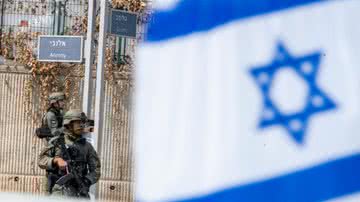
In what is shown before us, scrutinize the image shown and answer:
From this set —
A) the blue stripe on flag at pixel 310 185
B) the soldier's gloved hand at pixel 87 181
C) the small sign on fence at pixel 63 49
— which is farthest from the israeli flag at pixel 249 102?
the small sign on fence at pixel 63 49

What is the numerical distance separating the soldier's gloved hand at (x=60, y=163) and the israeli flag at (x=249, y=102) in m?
5.40

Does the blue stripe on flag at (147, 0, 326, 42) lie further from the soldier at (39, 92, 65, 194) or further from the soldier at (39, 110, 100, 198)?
the soldier at (39, 92, 65, 194)

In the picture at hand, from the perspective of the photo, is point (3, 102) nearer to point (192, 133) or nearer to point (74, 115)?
point (74, 115)

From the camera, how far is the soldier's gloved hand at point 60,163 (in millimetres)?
6910

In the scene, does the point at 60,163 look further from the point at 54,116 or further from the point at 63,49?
the point at 63,49

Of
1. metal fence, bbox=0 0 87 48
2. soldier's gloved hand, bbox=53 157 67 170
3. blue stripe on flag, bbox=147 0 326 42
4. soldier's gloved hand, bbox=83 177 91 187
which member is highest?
metal fence, bbox=0 0 87 48

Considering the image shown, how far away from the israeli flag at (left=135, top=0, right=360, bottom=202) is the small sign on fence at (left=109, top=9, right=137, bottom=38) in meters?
7.95

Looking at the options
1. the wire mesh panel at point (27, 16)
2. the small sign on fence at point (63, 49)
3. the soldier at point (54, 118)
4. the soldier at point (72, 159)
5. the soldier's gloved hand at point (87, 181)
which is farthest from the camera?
the wire mesh panel at point (27, 16)

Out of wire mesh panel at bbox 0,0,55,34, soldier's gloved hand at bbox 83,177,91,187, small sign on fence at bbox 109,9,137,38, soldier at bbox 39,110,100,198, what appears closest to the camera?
soldier at bbox 39,110,100,198

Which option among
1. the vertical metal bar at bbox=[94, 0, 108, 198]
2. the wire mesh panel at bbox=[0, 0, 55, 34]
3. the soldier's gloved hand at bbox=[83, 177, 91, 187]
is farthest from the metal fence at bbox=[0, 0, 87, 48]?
the soldier's gloved hand at bbox=[83, 177, 91, 187]

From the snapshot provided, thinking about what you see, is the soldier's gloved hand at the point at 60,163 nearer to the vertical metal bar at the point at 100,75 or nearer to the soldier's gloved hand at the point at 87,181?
the soldier's gloved hand at the point at 87,181

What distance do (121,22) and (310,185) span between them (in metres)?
8.22

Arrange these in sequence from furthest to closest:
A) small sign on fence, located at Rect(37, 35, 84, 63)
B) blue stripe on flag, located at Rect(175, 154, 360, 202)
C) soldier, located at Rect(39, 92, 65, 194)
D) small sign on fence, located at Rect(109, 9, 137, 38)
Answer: small sign on fence, located at Rect(109, 9, 137, 38) < small sign on fence, located at Rect(37, 35, 84, 63) < soldier, located at Rect(39, 92, 65, 194) < blue stripe on flag, located at Rect(175, 154, 360, 202)

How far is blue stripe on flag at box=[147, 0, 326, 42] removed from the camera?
153 centimetres
